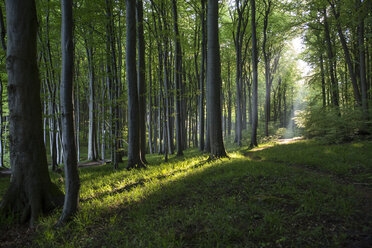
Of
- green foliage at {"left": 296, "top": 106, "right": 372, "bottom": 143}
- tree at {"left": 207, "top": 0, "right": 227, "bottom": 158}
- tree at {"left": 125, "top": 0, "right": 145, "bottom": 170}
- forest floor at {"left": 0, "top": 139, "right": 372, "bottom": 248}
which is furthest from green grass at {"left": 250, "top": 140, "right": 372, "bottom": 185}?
tree at {"left": 125, "top": 0, "right": 145, "bottom": 170}

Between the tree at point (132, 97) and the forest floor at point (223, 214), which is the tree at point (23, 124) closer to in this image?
the forest floor at point (223, 214)

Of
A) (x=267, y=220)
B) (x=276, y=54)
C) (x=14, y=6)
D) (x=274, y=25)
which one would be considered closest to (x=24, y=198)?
(x=14, y=6)

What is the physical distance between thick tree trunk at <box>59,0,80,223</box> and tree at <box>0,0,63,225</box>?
1.14m

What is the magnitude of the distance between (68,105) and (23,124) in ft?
5.29

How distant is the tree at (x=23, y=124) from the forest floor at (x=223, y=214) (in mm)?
541

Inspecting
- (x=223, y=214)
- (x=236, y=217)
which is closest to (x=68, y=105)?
(x=223, y=214)

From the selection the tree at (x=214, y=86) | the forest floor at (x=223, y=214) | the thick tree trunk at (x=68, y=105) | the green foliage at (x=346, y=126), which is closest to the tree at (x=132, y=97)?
the forest floor at (x=223, y=214)

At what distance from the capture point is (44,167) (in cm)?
473

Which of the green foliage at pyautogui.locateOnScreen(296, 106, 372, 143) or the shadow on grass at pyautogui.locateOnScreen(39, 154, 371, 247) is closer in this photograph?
the shadow on grass at pyautogui.locateOnScreen(39, 154, 371, 247)

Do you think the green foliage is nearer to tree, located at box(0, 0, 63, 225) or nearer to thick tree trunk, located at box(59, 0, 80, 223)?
thick tree trunk, located at box(59, 0, 80, 223)

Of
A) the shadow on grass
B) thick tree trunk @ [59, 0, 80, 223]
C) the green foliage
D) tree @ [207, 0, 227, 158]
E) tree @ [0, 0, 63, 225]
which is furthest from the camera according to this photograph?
the green foliage

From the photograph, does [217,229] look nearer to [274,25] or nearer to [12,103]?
[12,103]

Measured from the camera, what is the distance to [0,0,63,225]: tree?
439 centimetres

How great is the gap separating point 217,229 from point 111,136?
22.5ft
